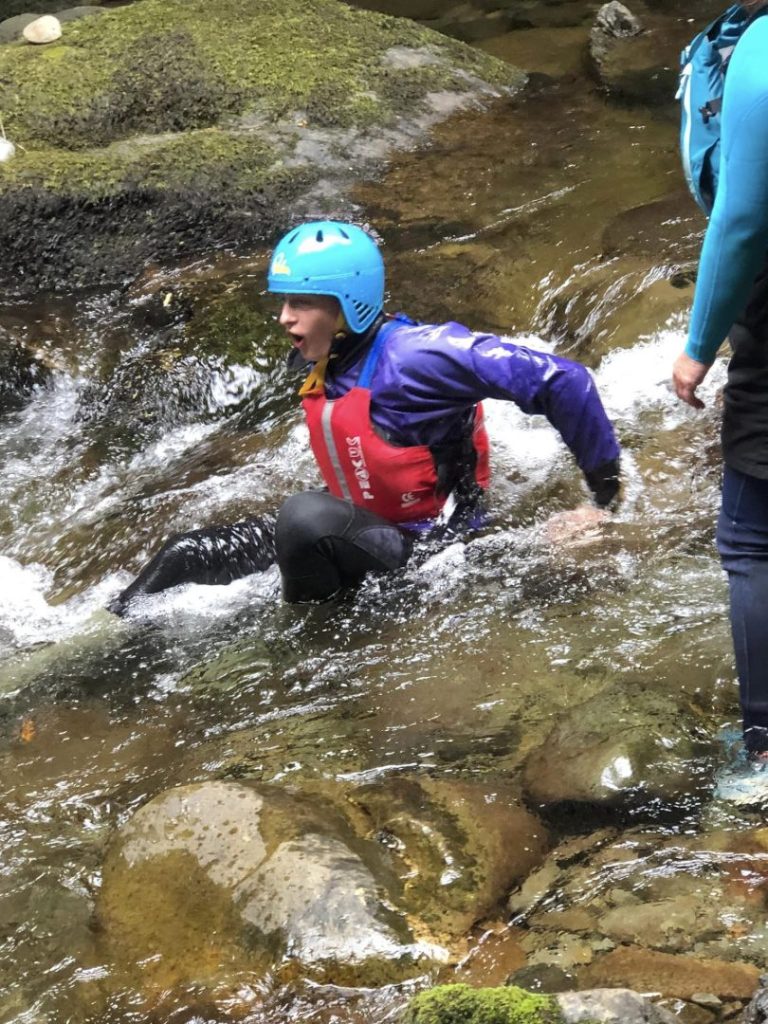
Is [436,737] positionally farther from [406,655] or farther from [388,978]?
[388,978]

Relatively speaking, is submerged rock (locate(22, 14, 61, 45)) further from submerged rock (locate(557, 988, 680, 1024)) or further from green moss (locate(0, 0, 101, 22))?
submerged rock (locate(557, 988, 680, 1024))

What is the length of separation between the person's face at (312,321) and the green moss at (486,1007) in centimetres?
249

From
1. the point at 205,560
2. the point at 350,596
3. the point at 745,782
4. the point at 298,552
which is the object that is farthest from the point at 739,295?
the point at 205,560

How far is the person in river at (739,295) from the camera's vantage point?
6.61 ft

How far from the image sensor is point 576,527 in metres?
4.11

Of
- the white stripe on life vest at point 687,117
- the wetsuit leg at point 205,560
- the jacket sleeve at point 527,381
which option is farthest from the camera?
the wetsuit leg at point 205,560

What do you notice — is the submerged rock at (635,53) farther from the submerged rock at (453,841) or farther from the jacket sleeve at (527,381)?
the submerged rock at (453,841)

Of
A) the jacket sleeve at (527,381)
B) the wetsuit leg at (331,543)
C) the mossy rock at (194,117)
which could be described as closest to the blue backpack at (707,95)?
the jacket sleeve at (527,381)

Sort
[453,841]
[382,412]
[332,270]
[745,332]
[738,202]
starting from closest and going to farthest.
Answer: [738,202]
[745,332]
[453,841]
[332,270]
[382,412]

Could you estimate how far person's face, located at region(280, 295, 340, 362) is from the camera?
3.82 metres

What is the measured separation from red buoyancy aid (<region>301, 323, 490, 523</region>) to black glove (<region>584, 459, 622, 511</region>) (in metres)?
0.54

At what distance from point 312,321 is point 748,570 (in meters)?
1.93

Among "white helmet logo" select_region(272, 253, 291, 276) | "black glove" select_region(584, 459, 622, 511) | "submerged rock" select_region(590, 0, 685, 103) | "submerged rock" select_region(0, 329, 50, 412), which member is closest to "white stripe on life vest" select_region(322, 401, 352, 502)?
"white helmet logo" select_region(272, 253, 291, 276)

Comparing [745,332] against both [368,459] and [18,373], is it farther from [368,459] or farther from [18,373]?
[18,373]
